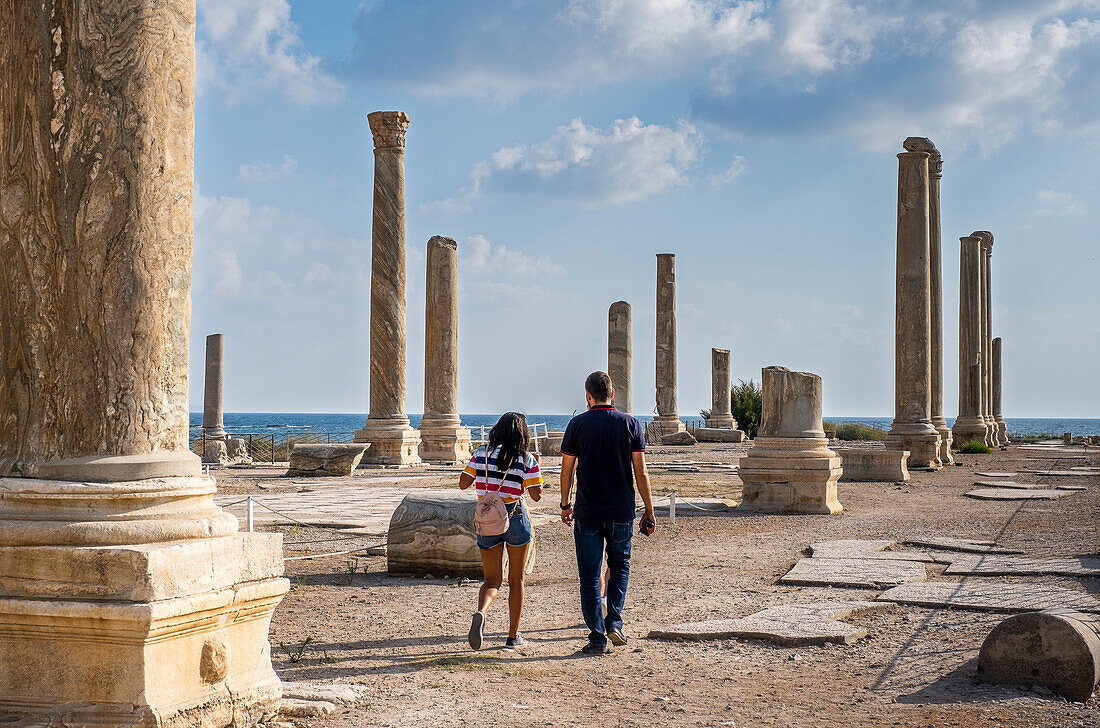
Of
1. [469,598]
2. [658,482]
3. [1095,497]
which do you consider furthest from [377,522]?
[1095,497]

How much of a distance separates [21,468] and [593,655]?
3196 millimetres

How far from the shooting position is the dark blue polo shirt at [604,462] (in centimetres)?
649

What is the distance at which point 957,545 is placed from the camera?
34.3 ft

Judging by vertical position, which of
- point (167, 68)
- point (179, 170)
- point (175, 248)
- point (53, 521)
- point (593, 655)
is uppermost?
point (167, 68)

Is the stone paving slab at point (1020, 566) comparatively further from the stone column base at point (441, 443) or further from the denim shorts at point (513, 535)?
the stone column base at point (441, 443)

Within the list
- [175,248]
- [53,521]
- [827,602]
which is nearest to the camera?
[53,521]

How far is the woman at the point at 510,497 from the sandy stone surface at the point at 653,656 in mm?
304

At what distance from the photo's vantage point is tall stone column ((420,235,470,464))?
24.2 metres

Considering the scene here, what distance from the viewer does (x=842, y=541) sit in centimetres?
1086

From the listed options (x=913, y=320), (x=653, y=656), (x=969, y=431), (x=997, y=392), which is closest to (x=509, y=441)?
(x=653, y=656)

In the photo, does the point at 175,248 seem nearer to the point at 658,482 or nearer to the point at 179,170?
the point at 179,170

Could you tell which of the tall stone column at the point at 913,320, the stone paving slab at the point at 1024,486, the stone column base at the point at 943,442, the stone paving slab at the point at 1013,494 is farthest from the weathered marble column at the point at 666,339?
the stone paving slab at the point at 1013,494

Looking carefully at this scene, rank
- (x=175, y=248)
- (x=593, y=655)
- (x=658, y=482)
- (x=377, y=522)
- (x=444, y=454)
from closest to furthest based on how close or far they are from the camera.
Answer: (x=175, y=248), (x=593, y=655), (x=377, y=522), (x=658, y=482), (x=444, y=454)

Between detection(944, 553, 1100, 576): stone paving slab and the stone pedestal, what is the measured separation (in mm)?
4163
